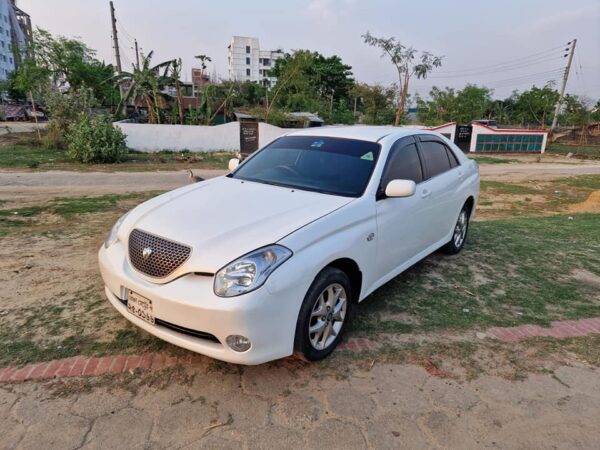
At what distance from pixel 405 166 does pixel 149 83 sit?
19.1m

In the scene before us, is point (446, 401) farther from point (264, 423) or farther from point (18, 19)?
point (18, 19)

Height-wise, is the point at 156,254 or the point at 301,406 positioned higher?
the point at 156,254

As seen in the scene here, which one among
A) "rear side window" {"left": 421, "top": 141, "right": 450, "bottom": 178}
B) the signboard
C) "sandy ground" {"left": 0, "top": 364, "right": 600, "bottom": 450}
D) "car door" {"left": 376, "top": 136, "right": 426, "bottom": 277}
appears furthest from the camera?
the signboard

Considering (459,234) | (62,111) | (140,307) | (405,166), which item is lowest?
(459,234)

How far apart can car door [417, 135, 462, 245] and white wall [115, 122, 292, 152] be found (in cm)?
1460

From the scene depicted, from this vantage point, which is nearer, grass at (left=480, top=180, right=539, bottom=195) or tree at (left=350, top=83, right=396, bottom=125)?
grass at (left=480, top=180, right=539, bottom=195)

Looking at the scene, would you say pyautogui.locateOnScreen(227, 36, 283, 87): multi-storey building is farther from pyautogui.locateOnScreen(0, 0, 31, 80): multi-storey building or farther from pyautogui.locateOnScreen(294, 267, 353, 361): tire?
pyautogui.locateOnScreen(294, 267, 353, 361): tire

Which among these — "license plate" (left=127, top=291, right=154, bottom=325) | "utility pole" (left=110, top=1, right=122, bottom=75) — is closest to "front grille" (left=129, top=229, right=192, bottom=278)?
"license plate" (left=127, top=291, right=154, bottom=325)

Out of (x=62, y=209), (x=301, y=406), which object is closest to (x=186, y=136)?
(x=62, y=209)

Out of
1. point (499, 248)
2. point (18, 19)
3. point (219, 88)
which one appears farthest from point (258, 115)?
point (18, 19)

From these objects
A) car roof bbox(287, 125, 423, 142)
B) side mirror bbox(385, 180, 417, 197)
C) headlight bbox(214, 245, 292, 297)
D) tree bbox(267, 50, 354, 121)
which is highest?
tree bbox(267, 50, 354, 121)

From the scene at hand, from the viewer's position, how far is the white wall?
60.3 ft

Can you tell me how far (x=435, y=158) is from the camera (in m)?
4.58

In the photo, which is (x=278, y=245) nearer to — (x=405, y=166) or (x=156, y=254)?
(x=156, y=254)
